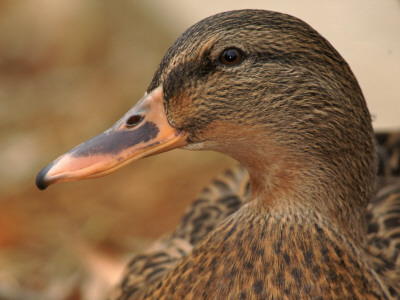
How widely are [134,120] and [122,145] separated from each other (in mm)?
70

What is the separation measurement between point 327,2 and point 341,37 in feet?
0.82

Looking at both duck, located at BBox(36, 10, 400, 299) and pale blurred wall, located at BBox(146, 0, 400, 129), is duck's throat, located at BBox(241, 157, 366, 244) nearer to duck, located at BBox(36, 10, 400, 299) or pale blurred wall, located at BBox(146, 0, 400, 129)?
duck, located at BBox(36, 10, 400, 299)

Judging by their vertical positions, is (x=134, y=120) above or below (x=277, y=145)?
above

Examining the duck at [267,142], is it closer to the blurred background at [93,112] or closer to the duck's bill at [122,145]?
the duck's bill at [122,145]

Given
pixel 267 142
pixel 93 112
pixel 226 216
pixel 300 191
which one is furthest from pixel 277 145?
pixel 93 112

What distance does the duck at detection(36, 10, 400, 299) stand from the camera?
1322mm

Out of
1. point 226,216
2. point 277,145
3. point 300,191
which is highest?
point 277,145

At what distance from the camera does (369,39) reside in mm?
2844

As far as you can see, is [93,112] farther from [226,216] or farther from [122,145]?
[122,145]

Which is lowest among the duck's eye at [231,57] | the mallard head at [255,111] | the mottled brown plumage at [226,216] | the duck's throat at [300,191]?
the mottled brown plumage at [226,216]

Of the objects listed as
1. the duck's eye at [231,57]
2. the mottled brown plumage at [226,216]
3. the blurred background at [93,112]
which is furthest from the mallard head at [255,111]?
the blurred background at [93,112]

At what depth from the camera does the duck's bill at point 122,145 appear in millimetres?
1299

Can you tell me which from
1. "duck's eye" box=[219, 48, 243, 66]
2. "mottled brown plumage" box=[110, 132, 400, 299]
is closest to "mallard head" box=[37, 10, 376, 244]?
"duck's eye" box=[219, 48, 243, 66]

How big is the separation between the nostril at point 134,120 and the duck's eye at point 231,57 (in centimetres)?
22
